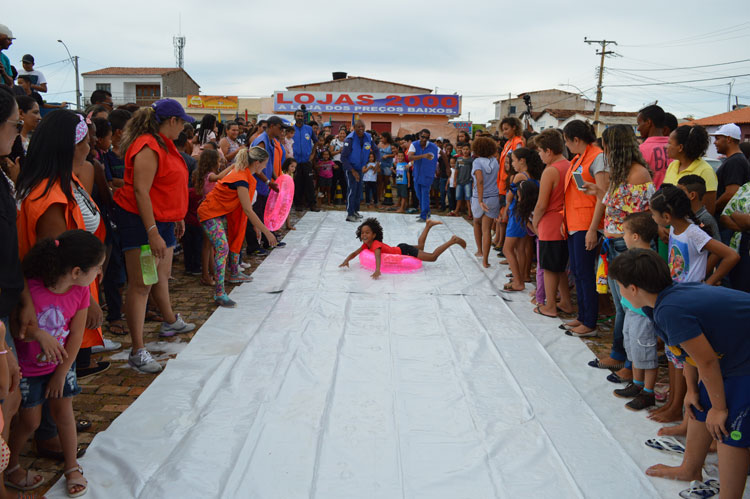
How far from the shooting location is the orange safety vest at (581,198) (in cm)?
505

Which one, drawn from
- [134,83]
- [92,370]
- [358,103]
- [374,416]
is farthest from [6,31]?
[134,83]

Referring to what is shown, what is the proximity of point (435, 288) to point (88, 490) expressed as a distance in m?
4.55

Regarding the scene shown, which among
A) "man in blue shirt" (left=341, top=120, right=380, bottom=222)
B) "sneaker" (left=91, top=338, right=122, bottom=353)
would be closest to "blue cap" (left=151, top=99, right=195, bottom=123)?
"sneaker" (left=91, top=338, right=122, bottom=353)

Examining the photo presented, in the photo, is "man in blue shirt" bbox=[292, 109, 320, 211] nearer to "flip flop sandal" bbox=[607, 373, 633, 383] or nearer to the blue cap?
the blue cap

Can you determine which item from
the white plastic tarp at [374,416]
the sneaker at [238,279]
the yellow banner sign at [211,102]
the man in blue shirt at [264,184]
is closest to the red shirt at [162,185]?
the white plastic tarp at [374,416]

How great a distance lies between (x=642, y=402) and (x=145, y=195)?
3864 millimetres

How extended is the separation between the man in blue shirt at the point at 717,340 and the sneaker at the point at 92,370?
372cm

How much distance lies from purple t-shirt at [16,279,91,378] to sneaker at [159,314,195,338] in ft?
7.43

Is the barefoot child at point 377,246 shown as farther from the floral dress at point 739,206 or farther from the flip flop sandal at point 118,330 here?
the floral dress at point 739,206

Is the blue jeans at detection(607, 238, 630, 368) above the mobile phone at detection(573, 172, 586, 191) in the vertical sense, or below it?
below

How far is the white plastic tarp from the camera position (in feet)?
9.36

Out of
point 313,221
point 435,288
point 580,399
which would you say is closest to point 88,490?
point 580,399

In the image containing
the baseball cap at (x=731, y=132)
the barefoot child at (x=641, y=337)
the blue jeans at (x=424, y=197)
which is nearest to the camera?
the barefoot child at (x=641, y=337)

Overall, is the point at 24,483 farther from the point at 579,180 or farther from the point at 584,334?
the point at 579,180
